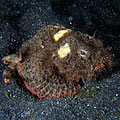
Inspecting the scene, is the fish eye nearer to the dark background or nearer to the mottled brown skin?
the mottled brown skin

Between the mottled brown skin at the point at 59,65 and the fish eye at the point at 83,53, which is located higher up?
the fish eye at the point at 83,53

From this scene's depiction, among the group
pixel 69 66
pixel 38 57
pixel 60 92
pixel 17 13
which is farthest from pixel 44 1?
pixel 60 92

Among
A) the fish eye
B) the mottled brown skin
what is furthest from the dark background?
the fish eye

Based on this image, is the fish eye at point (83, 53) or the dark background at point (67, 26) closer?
the dark background at point (67, 26)

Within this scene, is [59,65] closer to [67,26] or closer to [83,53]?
[83,53]

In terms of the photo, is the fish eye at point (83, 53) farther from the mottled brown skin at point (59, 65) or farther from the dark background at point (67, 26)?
the dark background at point (67, 26)

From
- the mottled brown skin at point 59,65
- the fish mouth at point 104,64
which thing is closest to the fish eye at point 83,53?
the mottled brown skin at point 59,65

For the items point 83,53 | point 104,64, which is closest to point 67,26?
point 83,53
